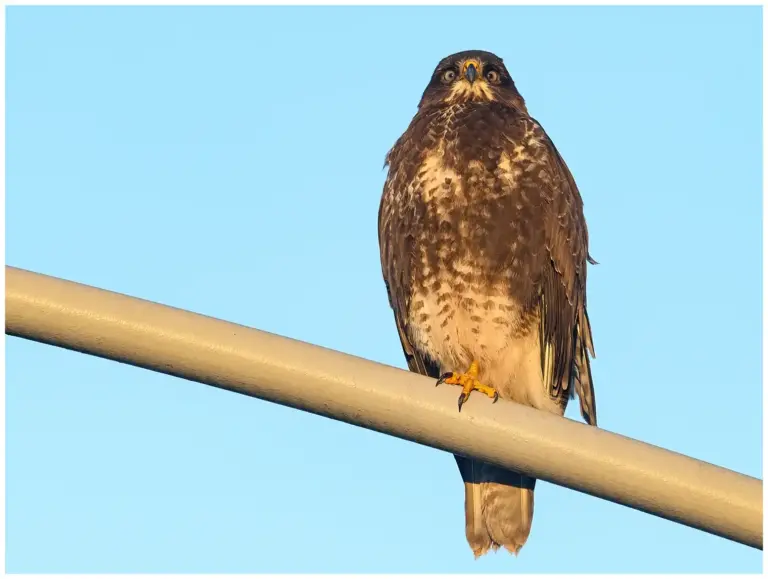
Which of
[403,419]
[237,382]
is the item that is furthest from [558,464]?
[237,382]

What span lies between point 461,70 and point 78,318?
4470 millimetres

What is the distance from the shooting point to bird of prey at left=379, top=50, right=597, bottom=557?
6.14 meters

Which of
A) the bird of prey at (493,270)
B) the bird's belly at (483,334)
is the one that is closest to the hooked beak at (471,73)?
the bird of prey at (493,270)

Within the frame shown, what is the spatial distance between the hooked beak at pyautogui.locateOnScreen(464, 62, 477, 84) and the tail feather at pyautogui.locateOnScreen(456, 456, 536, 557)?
97.4 inches

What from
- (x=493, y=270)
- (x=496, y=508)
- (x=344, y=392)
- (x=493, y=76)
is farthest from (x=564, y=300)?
(x=344, y=392)

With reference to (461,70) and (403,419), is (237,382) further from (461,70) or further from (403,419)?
(461,70)

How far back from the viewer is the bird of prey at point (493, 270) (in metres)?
6.14

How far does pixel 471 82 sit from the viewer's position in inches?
284

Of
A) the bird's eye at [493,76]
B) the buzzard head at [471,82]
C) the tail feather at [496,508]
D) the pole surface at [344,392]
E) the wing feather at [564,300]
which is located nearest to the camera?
the pole surface at [344,392]

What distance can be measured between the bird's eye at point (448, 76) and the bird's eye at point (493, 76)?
212 millimetres

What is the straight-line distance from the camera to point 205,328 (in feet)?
11.3

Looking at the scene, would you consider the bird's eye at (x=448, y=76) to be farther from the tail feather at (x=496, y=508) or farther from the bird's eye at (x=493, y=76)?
the tail feather at (x=496, y=508)

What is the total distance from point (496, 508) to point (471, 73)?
2.77 meters

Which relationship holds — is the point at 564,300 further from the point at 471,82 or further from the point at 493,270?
the point at 471,82
